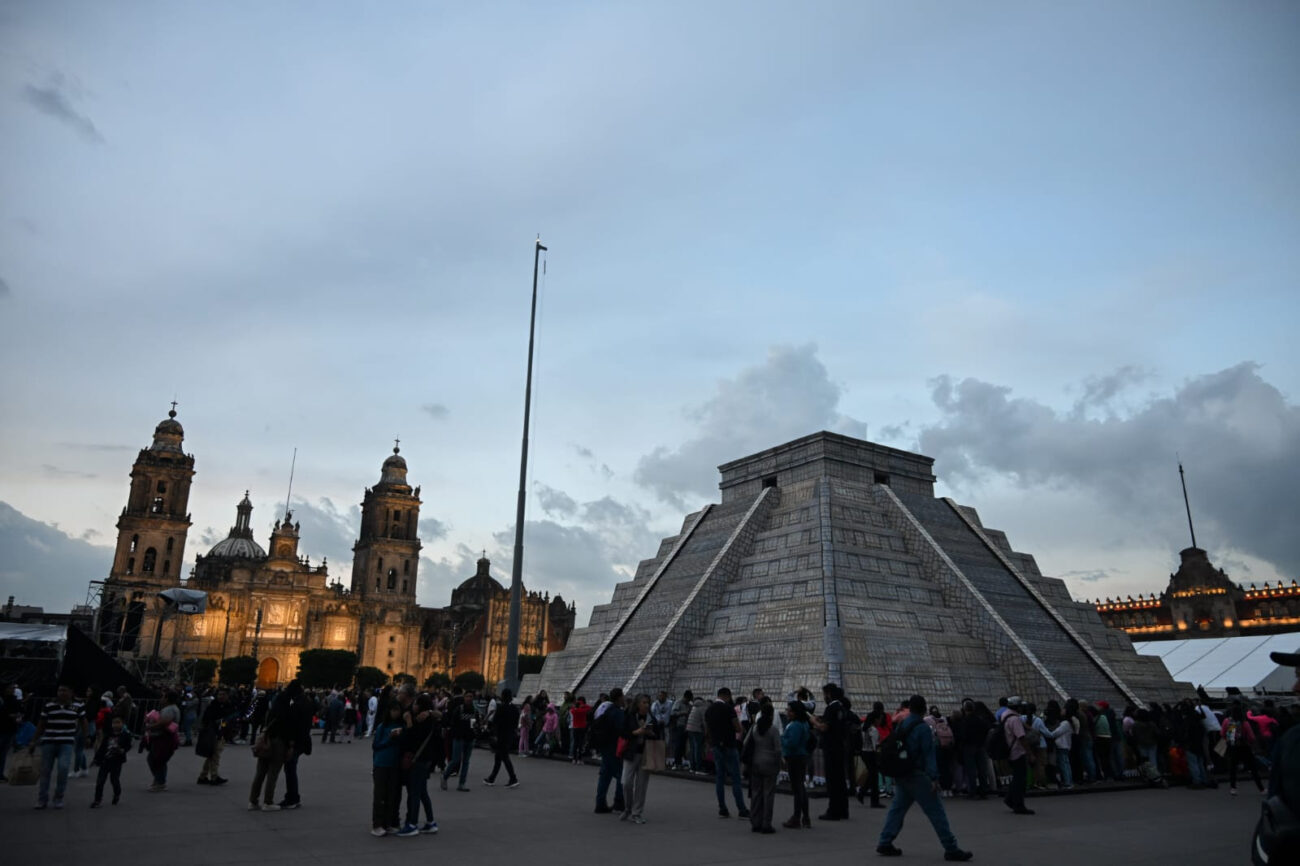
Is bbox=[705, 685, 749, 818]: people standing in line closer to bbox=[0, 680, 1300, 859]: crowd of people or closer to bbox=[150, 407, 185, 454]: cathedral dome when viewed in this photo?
bbox=[0, 680, 1300, 859]: crowd of people

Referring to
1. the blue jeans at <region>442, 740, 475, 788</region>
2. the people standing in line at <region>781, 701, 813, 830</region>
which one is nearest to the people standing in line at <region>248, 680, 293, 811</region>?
the blue jeans at <region>442, 740, 475, 788</region>

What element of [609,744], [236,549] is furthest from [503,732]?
[236,549]

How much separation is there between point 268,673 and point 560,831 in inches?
3562

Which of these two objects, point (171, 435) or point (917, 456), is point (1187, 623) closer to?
point (917, 456)

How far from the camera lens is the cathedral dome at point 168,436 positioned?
95.1 metres

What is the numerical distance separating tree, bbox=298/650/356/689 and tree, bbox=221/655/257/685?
452 centimetres

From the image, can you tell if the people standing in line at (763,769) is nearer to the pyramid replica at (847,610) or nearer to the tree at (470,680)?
the pyramid replica at (847,610)

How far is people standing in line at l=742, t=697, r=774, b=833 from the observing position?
11383 millimetres

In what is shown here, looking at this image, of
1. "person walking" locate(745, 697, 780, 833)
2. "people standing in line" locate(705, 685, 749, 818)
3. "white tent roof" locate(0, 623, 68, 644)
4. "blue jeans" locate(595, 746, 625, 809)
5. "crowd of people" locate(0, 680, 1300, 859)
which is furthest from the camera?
"white tent roof" locate(0, 623, 68, 644)

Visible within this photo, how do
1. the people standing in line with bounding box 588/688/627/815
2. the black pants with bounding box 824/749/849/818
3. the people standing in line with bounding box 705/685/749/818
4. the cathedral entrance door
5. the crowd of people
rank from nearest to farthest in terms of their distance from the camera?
A: the crowd of people, the people standing in line with bounding box 588/688/627/815, the black pants with bounding box 824/749/849/818, the people standing in line with bounding box 705/685/749/818, the cathedral entrance door

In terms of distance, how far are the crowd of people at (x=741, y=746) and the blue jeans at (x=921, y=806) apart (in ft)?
0.06

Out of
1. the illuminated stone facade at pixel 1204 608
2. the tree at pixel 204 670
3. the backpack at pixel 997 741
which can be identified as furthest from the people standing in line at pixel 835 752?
the tree at pixel 204 670

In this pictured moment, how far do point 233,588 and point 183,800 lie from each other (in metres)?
88.1

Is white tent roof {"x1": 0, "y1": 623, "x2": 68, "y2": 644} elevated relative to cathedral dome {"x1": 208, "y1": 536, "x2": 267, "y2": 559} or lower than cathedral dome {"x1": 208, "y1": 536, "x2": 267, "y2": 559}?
lower
